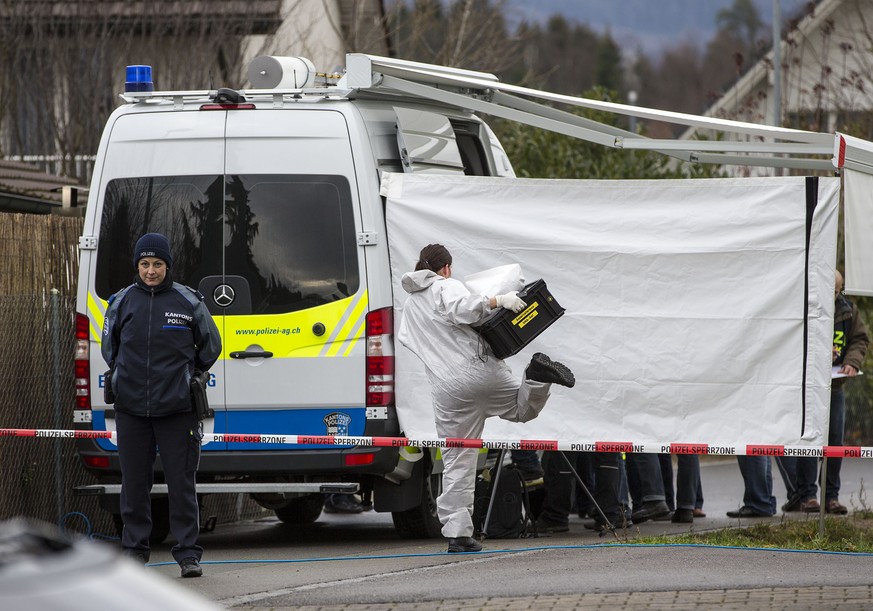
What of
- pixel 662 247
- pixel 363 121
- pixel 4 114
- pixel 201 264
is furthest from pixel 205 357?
pixel 4 114

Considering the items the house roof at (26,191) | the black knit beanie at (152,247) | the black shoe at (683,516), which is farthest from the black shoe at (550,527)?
the house roof at (26,191)

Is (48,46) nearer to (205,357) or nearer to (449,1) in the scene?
(449,1)

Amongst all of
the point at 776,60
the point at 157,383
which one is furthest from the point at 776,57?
the point at 157,383

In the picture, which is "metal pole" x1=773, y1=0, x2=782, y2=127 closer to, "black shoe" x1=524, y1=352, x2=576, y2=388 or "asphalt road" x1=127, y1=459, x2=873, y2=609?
"asphalt road" x1=127, y1=459, x2=873, y2=609

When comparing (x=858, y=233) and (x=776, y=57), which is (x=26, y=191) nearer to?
(x=858, y=233)

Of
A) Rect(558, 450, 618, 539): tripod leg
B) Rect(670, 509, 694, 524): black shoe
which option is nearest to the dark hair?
Rect(558, 450, 618, 539): tripod leg

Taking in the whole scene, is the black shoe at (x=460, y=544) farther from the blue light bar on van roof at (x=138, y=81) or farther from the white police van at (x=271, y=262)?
the blue light bar on van roof at (x=138, y=81)

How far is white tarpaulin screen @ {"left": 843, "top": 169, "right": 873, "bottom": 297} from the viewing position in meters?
8.50

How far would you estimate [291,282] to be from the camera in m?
8.78

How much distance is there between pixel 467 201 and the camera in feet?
30.2

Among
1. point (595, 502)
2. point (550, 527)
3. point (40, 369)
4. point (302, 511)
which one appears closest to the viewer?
point (595, 502)

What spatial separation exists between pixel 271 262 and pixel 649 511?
11.2 ft

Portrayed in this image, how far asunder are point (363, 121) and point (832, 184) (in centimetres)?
277

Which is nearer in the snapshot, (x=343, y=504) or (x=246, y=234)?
(x=246, y=234)
